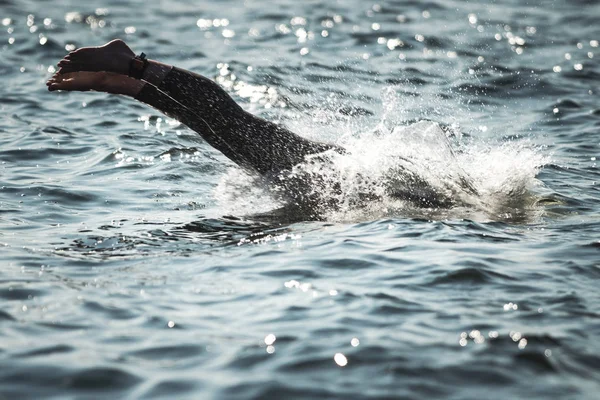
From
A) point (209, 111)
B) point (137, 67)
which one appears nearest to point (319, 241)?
point (209, 111)

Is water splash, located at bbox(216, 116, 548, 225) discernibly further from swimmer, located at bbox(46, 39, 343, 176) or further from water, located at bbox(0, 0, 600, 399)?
swimmer, located at bbox(46, 39, 343, 176)

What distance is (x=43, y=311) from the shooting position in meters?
5.53

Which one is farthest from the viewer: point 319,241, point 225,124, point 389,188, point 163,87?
point 389,188

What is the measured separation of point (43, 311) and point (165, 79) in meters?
2.93

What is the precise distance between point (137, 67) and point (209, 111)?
794mm

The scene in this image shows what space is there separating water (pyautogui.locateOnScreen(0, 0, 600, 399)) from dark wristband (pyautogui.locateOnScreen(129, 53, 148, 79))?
1386mm

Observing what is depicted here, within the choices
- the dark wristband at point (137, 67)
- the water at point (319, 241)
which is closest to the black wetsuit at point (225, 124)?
the dark wristband at point (137, 67)

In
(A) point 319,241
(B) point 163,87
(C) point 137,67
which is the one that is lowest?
(A) point 319,241

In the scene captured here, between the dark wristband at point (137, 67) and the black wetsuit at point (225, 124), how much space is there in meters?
0.14

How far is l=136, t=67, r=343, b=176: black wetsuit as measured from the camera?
7.74 meters

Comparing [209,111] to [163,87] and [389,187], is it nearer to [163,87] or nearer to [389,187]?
[163,87]

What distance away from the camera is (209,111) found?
779cm

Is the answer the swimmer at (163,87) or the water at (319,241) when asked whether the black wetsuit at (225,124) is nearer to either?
the swimmer at (163,87)

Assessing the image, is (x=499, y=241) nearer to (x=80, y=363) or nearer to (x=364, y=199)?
(x=364, y=199)
